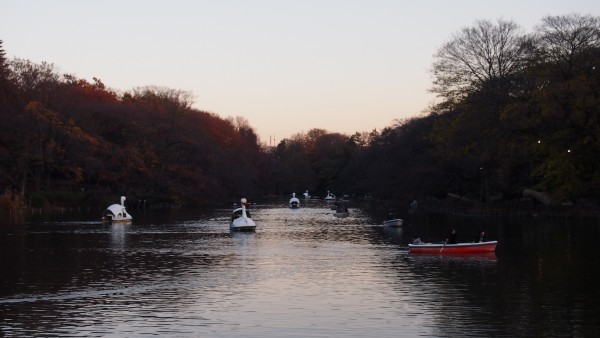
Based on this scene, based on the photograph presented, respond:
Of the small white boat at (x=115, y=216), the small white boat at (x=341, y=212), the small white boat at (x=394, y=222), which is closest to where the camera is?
the small white boat at (x=394, y=222)

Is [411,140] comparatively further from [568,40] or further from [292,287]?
[292,287]

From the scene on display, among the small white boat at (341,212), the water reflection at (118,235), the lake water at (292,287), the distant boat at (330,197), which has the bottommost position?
the lake water at (292,287)

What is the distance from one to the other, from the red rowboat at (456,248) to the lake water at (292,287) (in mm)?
744

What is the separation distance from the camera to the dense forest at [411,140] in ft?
243

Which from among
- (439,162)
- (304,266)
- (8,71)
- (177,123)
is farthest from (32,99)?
(304,266)

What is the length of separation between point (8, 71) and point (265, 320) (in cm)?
9087

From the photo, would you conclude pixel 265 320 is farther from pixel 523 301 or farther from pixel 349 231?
pixel 349 231

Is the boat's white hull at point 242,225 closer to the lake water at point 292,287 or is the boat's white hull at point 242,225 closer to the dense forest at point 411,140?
the lake water at point 292,287

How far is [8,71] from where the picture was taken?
10706 centimetres

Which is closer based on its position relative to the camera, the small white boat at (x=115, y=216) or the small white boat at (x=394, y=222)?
the small white boat at (x=394, y=222)

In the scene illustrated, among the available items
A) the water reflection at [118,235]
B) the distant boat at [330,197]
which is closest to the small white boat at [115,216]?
the water reflection at [118,235]

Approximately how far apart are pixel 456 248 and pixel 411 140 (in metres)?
67.5

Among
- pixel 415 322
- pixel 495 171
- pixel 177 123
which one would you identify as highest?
pixel 177 123

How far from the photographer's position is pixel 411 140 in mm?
112438
